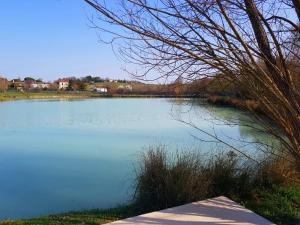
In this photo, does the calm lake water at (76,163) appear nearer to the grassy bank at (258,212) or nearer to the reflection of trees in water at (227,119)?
the reflection of trees in water at (227,119)

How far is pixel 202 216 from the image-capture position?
14.3 ft

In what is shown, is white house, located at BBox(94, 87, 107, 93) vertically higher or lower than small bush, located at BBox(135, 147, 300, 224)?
higher

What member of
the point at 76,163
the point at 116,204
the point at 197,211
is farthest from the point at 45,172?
the point at 197,211

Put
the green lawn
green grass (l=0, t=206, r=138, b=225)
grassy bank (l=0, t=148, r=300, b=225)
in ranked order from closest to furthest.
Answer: green grass (l=0, t=206, r=138, b=225) < the green lawn < grassy bank (l=0, t=148, r=300, b=225)

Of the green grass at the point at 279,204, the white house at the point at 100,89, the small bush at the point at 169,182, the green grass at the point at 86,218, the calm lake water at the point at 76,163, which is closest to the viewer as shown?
the green grass at the point at 86,218

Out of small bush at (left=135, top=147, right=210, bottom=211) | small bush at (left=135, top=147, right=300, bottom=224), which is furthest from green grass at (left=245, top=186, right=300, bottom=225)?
small bush at (left=135, top=147, right=210, bottom=211)

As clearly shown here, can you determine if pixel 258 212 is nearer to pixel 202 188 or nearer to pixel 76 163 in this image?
pixel 202 188

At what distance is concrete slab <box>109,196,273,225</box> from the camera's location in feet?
13.5

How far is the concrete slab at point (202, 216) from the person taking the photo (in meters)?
4.11

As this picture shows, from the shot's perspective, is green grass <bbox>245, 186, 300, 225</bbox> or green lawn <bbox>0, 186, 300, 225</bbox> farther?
green grass <bbox>245, 186, 300, 225</bbox>

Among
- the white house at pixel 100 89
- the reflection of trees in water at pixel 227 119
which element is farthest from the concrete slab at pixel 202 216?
the white house at pixel 100 89

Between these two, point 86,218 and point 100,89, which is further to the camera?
point 100,89

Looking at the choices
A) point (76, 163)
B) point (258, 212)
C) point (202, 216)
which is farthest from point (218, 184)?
point (76, 163)

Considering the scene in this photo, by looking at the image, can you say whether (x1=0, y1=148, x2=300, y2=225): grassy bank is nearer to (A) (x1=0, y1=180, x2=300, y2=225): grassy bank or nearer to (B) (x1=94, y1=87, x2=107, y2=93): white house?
(A) (x1=0, y1=180, x2=300, y2=225): grassy bank
